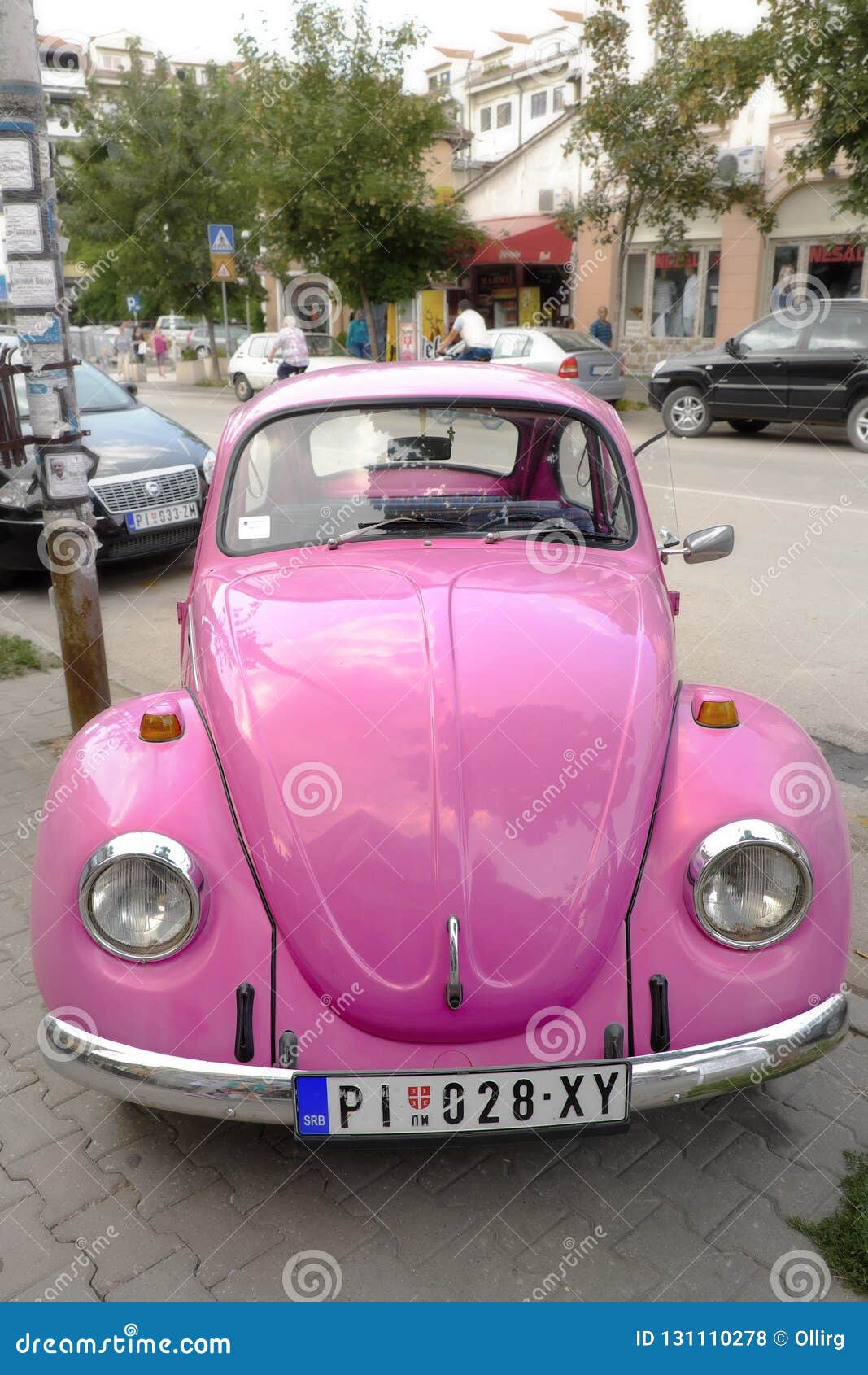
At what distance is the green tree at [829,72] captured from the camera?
545 inches

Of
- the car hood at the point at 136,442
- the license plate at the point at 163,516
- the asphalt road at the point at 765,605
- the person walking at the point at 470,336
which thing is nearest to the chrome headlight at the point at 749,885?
the asphalt road at the point at 765,605

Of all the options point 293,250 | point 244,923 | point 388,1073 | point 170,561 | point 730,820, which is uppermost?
point 293,250

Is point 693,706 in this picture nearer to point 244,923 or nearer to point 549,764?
point 549,764

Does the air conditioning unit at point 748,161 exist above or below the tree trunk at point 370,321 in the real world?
above

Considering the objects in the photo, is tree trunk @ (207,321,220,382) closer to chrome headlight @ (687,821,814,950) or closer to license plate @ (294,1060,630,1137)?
chrome headlight @ (687,821,814,950)

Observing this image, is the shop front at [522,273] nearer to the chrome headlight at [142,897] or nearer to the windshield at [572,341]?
the windshield at [572,341]

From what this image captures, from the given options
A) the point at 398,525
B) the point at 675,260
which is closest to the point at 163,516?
the point at 398,525

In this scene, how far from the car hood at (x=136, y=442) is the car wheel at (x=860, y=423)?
8.61m

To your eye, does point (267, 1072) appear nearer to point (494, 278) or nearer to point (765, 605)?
point (765, 605)

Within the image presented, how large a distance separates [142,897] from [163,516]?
605 cm

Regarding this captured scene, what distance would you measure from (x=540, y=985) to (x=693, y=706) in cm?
93

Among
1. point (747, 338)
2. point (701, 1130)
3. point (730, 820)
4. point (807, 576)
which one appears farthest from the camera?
point (747, 338)
